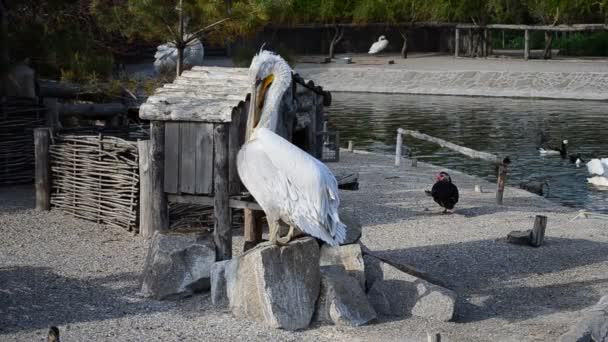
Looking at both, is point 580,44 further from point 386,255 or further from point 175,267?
point 175,267

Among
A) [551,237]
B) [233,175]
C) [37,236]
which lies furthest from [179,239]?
[551,237]

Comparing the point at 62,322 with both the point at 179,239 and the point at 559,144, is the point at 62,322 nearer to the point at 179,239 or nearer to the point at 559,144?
the point at 179,239

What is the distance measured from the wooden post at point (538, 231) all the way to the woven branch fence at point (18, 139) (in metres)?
7.29

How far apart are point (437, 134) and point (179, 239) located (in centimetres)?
1615

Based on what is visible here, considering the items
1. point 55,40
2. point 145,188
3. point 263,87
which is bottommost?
point 145,188

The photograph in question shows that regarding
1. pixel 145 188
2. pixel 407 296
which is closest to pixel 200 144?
pixel 145 188

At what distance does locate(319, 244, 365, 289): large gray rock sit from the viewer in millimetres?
9023

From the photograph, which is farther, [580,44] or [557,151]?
[580,44]

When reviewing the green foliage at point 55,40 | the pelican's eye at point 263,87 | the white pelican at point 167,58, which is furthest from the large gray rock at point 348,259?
the white pelican at point 167,58

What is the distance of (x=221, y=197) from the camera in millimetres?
10094

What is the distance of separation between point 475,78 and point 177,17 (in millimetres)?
20941

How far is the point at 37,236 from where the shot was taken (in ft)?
38.4

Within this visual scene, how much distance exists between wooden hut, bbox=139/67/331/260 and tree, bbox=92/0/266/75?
460 cm

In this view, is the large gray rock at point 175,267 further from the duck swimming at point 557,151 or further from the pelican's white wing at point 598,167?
the duck swimming at point 557,151
